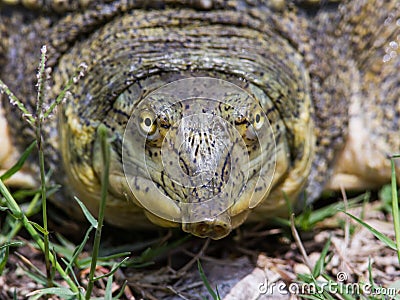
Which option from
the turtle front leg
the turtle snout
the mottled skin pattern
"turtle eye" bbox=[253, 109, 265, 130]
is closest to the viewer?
the turtle snout

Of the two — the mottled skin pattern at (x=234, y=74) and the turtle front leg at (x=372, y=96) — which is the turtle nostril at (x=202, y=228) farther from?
the turtle front leg at (x=372, y=96)

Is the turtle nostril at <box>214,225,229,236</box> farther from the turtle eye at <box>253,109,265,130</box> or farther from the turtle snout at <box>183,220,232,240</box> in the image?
the turtle eye at <box>253,109,265,130</box>

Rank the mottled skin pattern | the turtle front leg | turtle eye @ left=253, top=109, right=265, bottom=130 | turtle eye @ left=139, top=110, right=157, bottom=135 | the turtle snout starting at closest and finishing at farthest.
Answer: the turtle snout, turtle eye @ left=139, top=110, right=157, bottom=135, turtle eye @ left=253, top=109, right=265, bottom=130, the mottled skin pattern, the turtle front leg

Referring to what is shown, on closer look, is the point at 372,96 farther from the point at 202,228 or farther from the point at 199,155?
the point at 202,228

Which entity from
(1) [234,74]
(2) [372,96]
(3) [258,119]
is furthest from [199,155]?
(2) [372,96]

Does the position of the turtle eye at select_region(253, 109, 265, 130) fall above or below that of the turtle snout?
above

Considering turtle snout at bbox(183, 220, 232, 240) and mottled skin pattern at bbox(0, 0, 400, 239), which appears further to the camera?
mottled skin pattern at bbox(0, 0, 400, 239)

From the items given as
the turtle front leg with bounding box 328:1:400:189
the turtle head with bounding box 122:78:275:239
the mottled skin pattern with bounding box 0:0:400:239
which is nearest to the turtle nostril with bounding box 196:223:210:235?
the turtle head with bounding box 122:78:275:239

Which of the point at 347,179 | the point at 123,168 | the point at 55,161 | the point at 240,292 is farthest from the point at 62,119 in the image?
the point at 347,179

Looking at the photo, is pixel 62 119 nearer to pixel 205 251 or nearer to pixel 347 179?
pixel 205 251
